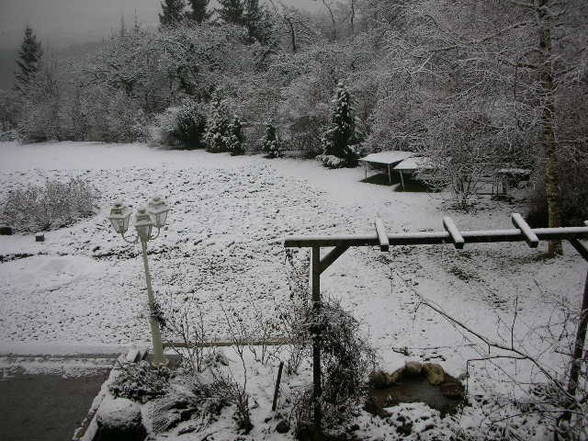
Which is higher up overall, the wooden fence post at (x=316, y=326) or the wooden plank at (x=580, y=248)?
the wooden plank at (x=580, y=248)

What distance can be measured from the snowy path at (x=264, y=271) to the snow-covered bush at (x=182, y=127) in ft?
23.1

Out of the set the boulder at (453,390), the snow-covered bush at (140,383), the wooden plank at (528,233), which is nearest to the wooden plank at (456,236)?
the wooden plank at (528,233)

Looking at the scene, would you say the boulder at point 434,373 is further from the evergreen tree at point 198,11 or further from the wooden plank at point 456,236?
the evergreen tree at point 198,11

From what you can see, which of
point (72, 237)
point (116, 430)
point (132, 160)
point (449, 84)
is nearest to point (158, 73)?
point (132, 160)

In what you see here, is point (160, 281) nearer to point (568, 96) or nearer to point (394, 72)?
point (394, 72)

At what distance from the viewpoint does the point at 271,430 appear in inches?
223

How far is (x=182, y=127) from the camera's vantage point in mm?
22500

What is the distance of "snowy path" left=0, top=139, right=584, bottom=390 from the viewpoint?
28.1 feet

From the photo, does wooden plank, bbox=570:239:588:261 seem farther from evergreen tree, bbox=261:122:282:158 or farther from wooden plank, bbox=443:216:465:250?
evergreen tree, bbox=261:122:282:158

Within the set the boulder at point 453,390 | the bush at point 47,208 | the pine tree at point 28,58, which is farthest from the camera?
the pine tree at point 28,58

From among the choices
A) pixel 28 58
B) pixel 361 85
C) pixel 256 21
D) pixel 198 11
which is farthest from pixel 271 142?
pixel 28 58

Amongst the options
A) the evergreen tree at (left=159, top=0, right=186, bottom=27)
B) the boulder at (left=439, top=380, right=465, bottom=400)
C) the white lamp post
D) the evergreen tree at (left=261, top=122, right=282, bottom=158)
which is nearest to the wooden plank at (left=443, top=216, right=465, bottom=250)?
the boulder at (left=439, top=380, right=465, bottom=400)

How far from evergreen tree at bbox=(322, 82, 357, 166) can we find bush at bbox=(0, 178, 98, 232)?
9899 mm

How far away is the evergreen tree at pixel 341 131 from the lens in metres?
17.2
